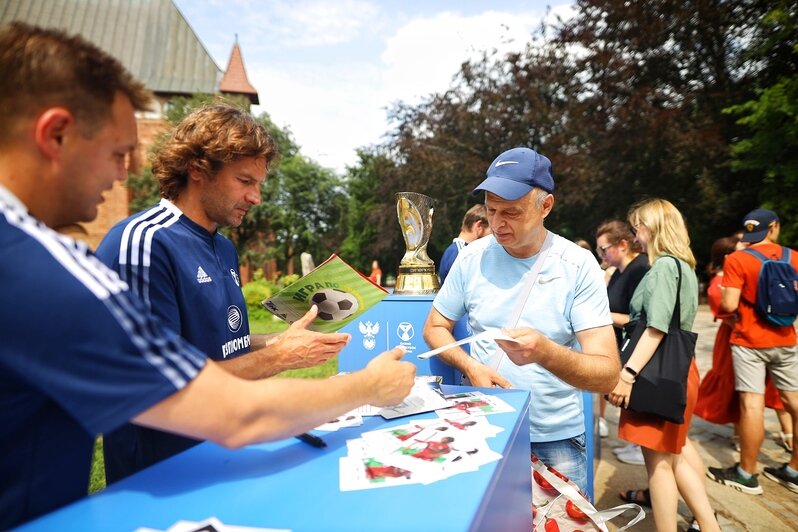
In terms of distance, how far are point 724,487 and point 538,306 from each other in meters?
2.93

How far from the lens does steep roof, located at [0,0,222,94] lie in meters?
37.4

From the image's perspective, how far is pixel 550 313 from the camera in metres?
2.20

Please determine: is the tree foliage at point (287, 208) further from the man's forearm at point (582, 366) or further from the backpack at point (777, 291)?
the man's forearm at point (582, 366)

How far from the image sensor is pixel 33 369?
2.73ft

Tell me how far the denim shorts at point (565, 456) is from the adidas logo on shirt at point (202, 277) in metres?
1.57

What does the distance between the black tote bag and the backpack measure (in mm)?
1341

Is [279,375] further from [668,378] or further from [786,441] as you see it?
[786,441]

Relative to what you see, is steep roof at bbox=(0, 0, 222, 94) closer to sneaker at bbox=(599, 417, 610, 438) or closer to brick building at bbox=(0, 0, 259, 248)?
brick building at bbox=(0, 0, 259, 248)

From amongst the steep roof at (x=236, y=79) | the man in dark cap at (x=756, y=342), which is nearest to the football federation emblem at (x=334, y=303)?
the man in dark cap at (x=756, y=342)

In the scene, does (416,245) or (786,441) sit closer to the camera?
(416,245)

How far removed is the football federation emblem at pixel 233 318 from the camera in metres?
1.95

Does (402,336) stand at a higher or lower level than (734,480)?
higher

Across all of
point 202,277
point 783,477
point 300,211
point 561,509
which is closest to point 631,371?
point 561,509

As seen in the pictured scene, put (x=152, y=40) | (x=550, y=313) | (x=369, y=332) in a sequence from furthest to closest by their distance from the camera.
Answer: (x=152, y=40), (x=369, y=332), (x=550, y=313)
